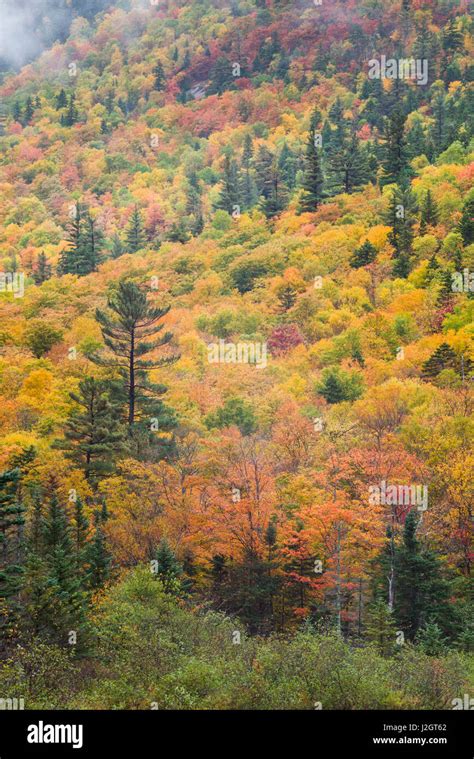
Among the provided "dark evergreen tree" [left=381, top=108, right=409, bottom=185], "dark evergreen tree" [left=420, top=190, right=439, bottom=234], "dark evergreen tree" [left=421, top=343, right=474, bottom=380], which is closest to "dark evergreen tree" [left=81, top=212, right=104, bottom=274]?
"dark evergreen tree" [left=381, top=108, right=409, bottom=185]

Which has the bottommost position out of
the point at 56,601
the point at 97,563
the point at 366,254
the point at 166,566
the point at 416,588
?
the point at 416,588

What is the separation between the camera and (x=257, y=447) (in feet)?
141

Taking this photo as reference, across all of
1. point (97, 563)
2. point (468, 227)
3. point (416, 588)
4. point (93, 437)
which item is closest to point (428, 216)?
point (468, 227)

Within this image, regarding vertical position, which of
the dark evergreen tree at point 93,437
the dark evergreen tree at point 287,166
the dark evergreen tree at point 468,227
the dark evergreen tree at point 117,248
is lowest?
the dark evergreen tree at point 93,437

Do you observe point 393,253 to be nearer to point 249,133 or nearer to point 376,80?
point 376,80

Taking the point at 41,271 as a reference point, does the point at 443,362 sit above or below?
below

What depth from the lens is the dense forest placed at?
25.2m

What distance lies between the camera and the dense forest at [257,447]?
25.2 m

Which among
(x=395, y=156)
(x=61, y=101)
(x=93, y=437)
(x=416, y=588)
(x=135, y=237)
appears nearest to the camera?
(x=416, y=588)

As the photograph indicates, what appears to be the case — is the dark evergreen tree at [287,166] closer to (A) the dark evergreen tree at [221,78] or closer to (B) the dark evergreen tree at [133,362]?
(B) the dark evergreen tree at [133,362]

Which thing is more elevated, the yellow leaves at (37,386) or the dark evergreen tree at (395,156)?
the dark evergreen tree at (395,156)

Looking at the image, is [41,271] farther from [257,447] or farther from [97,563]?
[97,563]

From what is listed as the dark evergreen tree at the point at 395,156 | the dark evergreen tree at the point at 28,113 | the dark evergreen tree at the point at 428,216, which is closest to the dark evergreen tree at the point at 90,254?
the dark evergreen tree at the point at 395,156

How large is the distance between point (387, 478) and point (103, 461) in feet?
44.4
